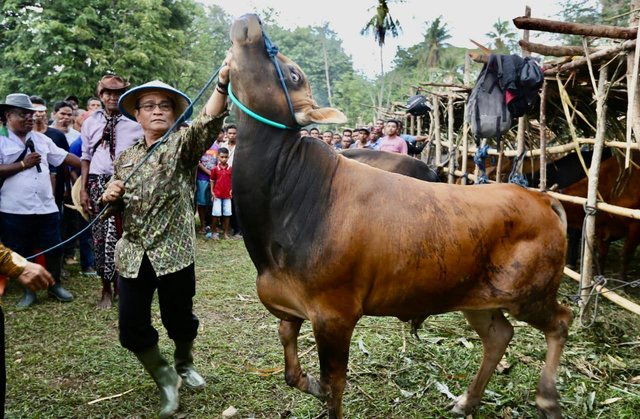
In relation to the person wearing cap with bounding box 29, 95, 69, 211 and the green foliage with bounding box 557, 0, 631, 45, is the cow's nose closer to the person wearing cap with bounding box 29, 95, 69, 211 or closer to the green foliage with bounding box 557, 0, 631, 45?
the person wearing cap with bounding box 29, 95, 69, 211

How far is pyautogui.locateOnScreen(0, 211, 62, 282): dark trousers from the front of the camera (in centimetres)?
535

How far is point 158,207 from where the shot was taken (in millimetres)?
2992

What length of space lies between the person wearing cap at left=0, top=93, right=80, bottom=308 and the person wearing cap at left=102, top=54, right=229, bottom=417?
8.87 ft

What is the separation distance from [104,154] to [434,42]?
138 feet

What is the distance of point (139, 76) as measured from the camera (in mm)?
18078

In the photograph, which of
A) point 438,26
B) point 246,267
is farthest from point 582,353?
point 438,26

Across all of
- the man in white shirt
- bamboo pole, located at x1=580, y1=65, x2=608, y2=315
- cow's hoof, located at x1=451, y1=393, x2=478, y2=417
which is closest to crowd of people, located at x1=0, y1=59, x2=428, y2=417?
the man in white shirt

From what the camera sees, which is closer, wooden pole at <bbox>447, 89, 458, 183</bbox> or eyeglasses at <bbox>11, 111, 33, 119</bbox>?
eyeglasses at <bbox>11, 111, 33, 119</bbox>

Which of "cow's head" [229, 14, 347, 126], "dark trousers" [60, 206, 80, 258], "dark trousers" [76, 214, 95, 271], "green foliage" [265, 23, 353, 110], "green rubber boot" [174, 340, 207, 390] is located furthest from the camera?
"green foliage" [265, 23, 353, 110]

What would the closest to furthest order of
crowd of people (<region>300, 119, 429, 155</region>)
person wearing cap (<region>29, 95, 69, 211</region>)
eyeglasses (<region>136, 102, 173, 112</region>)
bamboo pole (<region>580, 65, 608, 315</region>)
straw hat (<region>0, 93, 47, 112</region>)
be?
eyeglasses (<region>136, 102, 173, 112</region>), bamboo pole (<region>580, 65, 608, 315</region>), straw hat (<region>0, 93, 47, 112</region>), person wearing cap (<region>29, 95, 69, 211</region>), crowd of people (<region>300, 119, 429, 155</region>)

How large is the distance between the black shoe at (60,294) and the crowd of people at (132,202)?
1 centimetres

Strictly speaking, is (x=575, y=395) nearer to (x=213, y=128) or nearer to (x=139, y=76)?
(x=213, y=128)

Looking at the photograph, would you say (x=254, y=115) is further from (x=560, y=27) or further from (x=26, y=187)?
(x=26, y=187)

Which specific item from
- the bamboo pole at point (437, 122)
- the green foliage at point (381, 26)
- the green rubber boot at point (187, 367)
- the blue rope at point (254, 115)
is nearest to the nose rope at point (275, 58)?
the blue rope at point (254, 115)
